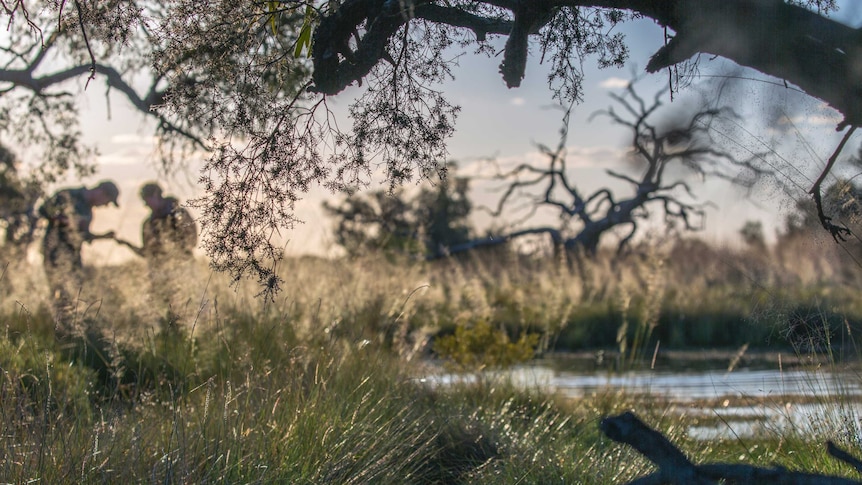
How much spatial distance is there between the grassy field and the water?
4.9 inches

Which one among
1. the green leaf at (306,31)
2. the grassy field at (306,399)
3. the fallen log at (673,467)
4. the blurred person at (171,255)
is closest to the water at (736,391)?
the grassy field at (306,399)

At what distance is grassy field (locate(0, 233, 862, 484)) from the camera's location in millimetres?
3965

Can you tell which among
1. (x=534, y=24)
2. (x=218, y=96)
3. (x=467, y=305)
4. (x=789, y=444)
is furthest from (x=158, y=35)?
(x=467, y=305)

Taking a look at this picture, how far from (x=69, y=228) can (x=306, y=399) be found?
19.9 ft

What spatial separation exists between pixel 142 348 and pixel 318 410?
2.06m

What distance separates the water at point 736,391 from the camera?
5152 mm

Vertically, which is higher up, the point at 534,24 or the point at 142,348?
the point at 534,24

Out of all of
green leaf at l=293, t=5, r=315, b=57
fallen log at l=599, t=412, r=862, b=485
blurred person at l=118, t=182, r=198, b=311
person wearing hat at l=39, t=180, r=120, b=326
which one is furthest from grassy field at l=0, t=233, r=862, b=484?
fallen log at l=599, t=412, r=862, b=485

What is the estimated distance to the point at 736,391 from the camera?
32.4 ft

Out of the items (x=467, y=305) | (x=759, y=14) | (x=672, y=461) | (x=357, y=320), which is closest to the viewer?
(x=672, y=461)

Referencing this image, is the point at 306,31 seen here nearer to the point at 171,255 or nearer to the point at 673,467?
the point at 673,467

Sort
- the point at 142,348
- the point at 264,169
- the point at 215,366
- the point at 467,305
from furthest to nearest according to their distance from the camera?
the point at 467,305 → the point at 215,366 → the point at 142,348 → the point at 264,169

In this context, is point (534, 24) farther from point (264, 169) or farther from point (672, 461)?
point (672, 461)

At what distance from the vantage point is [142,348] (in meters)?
6.09
